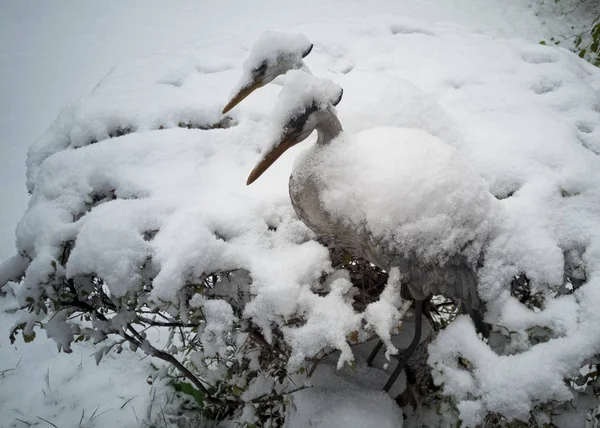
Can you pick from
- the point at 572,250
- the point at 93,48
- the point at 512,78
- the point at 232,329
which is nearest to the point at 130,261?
the point at 232,329

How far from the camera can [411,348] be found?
1629 millimetres

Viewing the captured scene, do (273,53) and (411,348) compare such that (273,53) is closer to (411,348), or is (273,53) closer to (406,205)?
(406,205)

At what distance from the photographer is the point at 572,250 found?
1.41m

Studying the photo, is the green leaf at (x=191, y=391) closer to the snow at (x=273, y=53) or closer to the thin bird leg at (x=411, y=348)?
the thin bird leg at (x=411, y=348)

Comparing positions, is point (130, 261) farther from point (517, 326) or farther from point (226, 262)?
point (517, 326)

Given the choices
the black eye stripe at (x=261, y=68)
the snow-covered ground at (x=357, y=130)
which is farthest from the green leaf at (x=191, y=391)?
the black eye stripe at (x=261, y=68)

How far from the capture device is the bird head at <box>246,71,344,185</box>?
1299 millimetres

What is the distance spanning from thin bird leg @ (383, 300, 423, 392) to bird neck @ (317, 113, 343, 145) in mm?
712

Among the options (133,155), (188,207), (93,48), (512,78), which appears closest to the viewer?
(188,207)

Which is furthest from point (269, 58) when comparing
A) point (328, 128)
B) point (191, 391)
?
point (191, 391)

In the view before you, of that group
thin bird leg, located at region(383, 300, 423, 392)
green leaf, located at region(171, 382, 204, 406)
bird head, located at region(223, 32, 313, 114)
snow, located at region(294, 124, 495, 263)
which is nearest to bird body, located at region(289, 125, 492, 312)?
snow, located at region(294, 124, 495, 263)

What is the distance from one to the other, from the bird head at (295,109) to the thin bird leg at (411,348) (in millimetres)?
789

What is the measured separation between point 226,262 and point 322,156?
52cm

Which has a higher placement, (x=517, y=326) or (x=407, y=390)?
(x=517, y=326)
